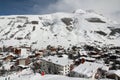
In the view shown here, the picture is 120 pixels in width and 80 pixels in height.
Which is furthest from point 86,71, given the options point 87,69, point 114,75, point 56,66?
point 56,66

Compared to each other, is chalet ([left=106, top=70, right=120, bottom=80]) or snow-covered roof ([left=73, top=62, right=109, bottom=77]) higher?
snow-covered roof ([left=73, top=62, right=109, bottom=77])

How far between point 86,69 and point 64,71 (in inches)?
445

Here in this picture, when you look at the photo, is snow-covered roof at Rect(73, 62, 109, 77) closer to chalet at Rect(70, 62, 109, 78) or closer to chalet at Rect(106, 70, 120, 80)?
chalet at Rect(70, 62, 109, 78)

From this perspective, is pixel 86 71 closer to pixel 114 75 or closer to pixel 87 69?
pixel 87 69

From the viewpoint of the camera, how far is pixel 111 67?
215 ft

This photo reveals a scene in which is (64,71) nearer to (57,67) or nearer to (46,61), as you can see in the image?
(57,67)

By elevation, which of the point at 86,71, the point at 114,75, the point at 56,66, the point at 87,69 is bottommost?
the point at 114,75

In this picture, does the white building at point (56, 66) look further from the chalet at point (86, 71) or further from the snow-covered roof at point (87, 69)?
the snow-covered roof at point (87, 69)

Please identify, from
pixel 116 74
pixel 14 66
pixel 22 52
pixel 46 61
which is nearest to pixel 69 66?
pixel 46 61

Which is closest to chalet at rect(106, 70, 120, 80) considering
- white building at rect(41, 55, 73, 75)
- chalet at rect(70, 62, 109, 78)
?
chalet at rect(70, 62, 109, 78)

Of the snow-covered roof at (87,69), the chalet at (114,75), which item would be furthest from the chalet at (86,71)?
the chalet at (114,75)

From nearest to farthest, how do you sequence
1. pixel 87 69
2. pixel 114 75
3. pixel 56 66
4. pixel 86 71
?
A: pixel 114 75 → pixel 86 71 → pixel 87 69 → pixel 56 66

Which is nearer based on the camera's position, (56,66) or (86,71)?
(86,71)

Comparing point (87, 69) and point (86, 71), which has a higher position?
point (87, 69)
